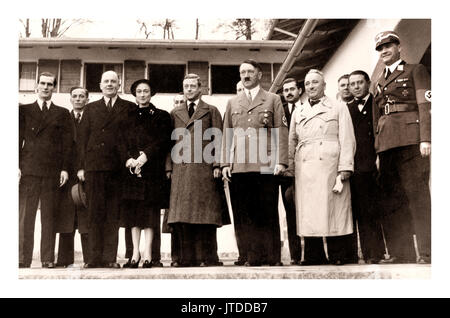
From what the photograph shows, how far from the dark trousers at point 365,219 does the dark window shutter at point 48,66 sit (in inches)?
144

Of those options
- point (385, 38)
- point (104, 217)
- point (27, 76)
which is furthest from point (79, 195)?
point (385, 38)

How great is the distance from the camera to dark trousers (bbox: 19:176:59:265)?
747 centimetres

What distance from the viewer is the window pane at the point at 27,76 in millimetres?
7738

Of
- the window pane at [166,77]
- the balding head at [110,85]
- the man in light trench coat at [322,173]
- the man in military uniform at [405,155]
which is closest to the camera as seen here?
the man in light trench coat at [322,173]

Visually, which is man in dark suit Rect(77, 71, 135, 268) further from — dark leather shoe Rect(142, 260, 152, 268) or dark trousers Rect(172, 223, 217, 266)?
dark trousers Rect(172, 223, 217, 266)

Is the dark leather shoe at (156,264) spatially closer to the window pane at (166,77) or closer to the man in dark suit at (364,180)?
the window pane at (166,77)

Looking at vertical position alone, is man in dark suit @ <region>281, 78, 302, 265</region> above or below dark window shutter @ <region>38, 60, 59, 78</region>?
below

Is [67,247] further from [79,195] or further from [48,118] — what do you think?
[48,118]

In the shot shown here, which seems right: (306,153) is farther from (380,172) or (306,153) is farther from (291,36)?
(291,36)

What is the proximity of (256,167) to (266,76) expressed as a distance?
48.0 inches

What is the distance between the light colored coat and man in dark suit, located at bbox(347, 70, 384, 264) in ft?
0.46

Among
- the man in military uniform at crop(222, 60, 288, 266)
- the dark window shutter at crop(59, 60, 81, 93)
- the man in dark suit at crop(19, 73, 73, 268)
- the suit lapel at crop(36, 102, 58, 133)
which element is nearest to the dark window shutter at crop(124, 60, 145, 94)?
the dark window shutter at crop(59, 60, 81, 93)

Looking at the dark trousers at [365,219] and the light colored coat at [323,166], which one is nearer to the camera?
the light colored coat at [323,166]

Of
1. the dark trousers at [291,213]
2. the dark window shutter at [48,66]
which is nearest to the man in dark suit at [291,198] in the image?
the dark trousers at [291,213]
